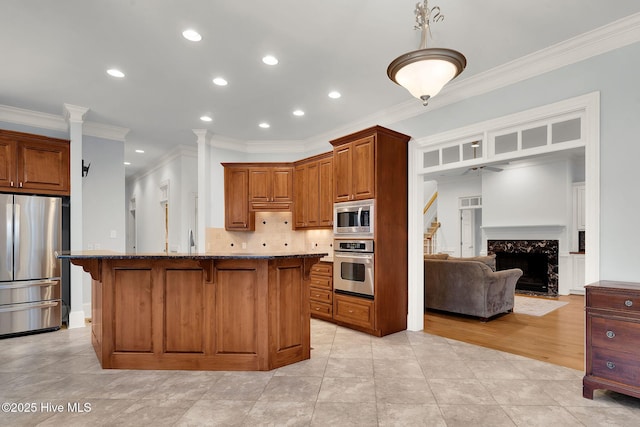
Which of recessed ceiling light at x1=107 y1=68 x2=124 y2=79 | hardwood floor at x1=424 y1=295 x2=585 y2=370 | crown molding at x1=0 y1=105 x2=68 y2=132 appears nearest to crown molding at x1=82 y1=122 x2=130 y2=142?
crown molding at x1=0 y1=105 x2=68 y2=132

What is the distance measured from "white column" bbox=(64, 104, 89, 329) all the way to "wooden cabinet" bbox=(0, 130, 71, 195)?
10 cm

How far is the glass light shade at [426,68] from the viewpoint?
2219 millimetres

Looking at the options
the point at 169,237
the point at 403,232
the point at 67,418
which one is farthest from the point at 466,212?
the point at 67,418

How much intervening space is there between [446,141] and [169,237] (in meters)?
5.85

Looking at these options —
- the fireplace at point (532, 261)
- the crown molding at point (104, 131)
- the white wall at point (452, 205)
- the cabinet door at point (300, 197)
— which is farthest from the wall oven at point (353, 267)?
the white wall at point (452, 205)

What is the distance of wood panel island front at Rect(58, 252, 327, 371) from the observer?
3.12m

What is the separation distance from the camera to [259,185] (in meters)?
6.19

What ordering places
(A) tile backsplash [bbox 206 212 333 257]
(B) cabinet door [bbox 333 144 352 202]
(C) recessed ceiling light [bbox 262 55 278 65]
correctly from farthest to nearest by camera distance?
(A) tile backsplash [bbox 206 212 333 257] < (B) cabinet door [bbox 333 144 352 202] < (C) recessed ceiling light [bbox 262 55 278 65]

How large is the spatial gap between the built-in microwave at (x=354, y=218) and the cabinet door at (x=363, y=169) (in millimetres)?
115

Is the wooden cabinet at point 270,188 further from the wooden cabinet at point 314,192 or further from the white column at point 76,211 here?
the white column at point 76,211

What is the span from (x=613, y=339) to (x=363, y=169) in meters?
2.89

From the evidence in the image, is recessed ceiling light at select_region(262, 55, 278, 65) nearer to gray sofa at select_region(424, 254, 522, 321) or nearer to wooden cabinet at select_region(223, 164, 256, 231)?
wooden cabinet at select_region(223, 164, 256, 231)

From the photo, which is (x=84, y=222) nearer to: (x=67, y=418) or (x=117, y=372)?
(x=117, y=372)

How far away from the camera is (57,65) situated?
3639mm
